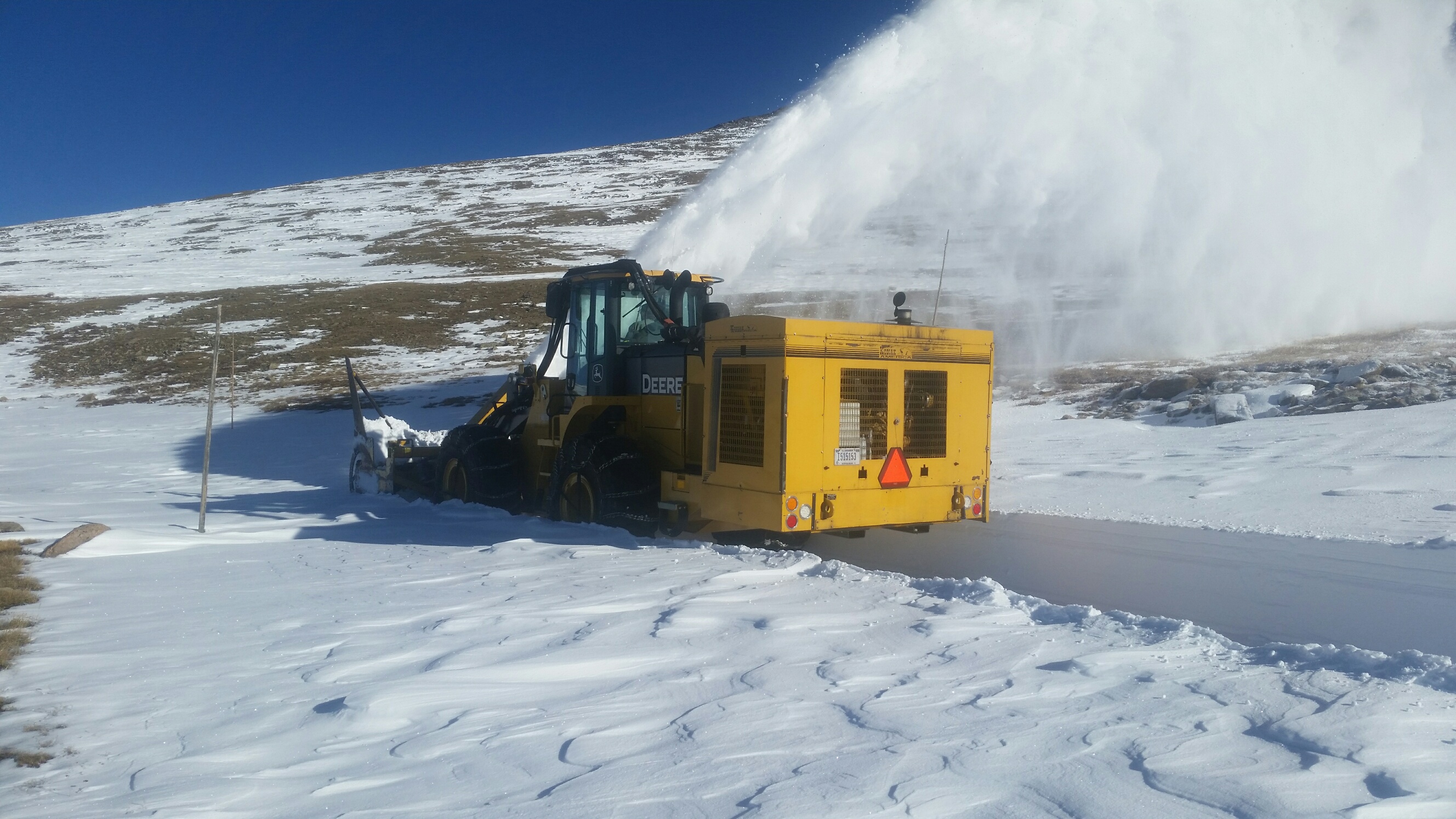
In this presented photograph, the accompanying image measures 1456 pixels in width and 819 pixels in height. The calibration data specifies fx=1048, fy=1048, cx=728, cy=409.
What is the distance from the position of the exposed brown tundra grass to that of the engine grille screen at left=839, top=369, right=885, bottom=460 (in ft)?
19.8

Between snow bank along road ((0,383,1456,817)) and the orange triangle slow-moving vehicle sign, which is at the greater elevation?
the orange triangle slow-moving vehicle sign

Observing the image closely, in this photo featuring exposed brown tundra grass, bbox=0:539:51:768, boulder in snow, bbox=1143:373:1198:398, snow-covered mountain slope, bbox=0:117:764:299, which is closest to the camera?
exposed brown tundra grass, bbox=0:539:51:768

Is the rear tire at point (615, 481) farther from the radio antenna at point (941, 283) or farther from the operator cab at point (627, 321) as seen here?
the radio antenna at point (941, 283)

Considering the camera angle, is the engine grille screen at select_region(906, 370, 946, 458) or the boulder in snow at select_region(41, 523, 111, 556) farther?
the boulder in snow at select_region(41, 523, 111, 556)

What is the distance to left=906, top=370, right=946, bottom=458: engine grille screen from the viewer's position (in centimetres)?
943

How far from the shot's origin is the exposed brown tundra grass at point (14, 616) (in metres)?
4.61

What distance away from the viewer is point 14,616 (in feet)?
24.0

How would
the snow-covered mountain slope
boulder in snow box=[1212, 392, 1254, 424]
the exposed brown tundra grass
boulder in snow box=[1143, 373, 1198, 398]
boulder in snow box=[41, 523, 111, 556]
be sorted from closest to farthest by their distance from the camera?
the exposed brown tundra grass
boulder in snow box=[41, 523, 111, 556]
boulder in snow box=[1212, 392, 1254, 424]
boulder in snow box=[1143, 373, 1198, 398]
the snow-covered mountain slope

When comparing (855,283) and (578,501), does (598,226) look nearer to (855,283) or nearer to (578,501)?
(855,283)

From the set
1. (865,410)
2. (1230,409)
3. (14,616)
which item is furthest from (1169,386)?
(14,616)

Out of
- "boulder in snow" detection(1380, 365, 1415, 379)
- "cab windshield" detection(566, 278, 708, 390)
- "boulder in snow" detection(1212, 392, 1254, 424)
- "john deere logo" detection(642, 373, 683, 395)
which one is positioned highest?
"cab windshield" detection(566, 278, 708, 390)

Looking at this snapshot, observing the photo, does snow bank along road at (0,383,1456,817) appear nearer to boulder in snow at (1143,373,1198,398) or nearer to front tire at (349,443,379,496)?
front tire at (349,443,379,496)

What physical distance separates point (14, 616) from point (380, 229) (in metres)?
77.3

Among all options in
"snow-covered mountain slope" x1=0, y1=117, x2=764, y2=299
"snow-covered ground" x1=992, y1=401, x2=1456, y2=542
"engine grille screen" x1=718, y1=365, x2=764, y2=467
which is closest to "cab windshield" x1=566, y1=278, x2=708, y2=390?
"engine grille screen" x1=718, y1=365, x2=764, y2=467
